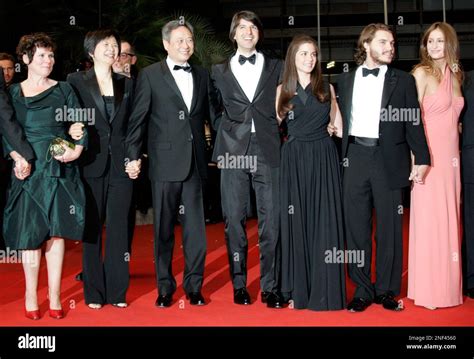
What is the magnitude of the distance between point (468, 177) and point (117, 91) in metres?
2.19

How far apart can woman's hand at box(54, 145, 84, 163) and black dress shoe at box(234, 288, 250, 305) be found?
123cm

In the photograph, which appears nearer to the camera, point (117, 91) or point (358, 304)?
point (358, 304)

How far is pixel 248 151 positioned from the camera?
14.3 feet

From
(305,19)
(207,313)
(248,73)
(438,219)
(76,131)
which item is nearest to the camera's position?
(76,131)

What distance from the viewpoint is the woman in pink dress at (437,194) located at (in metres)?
4.32

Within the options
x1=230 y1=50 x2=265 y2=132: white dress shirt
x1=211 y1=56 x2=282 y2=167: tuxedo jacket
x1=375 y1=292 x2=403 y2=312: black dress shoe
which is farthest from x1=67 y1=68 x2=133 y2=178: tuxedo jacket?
x1=375 y1=292 x2=403 y2=312: black dress shoe

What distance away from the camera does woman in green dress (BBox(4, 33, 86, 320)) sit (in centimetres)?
407

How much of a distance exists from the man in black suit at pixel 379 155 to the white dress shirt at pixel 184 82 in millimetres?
886

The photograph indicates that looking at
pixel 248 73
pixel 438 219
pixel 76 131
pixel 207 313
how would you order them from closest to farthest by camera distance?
pixel 76 131
pixel 207 313
pixel 438 219
pixel 248 73

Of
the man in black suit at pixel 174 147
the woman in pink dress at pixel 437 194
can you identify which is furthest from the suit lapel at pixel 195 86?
the woman in pink dress at pixel 437 194

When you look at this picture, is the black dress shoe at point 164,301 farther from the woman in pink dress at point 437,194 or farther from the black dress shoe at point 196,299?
the woman in pink dress at point 437,194

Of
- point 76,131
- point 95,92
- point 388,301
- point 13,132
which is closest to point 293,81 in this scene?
point 95,92

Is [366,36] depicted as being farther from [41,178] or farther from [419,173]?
[41,178]

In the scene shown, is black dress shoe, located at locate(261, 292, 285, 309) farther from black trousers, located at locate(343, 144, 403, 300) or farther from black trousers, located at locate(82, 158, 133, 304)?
black trousers, located at locate(82, 158, 133, 304)
